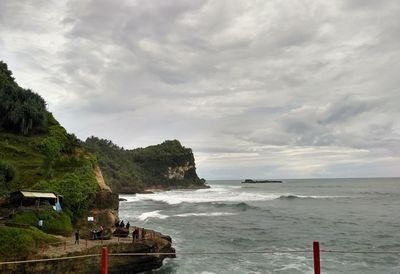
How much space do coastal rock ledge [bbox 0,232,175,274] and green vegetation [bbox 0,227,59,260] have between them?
62 centimetres

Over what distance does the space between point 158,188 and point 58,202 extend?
13093 cm

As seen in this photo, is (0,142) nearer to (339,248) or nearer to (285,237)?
(285,237)

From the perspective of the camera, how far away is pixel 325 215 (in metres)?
55.9

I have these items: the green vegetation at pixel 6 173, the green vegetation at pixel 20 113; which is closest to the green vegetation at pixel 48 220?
the green vegetation at pixel 6 173

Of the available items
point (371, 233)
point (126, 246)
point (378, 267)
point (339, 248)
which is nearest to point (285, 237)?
point (339, 248)

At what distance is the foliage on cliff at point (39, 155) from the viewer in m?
29.9

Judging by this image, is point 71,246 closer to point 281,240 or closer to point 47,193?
point 47,193

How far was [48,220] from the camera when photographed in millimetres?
25906

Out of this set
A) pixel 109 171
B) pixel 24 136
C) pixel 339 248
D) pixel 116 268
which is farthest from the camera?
pixel 109 171

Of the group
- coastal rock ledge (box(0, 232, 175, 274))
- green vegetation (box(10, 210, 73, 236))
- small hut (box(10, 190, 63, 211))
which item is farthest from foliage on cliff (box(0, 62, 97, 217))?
coastal rock ledge (box(0, 232, 175, 274))

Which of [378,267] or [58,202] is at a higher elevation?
→ [58,202]

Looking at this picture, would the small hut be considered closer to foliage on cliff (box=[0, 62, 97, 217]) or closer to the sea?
foliage on cliff (box=[0, 62, 97, 217])

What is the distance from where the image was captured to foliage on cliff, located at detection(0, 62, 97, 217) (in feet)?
98.0

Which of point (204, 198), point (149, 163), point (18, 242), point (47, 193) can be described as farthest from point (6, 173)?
point (149, 163)
